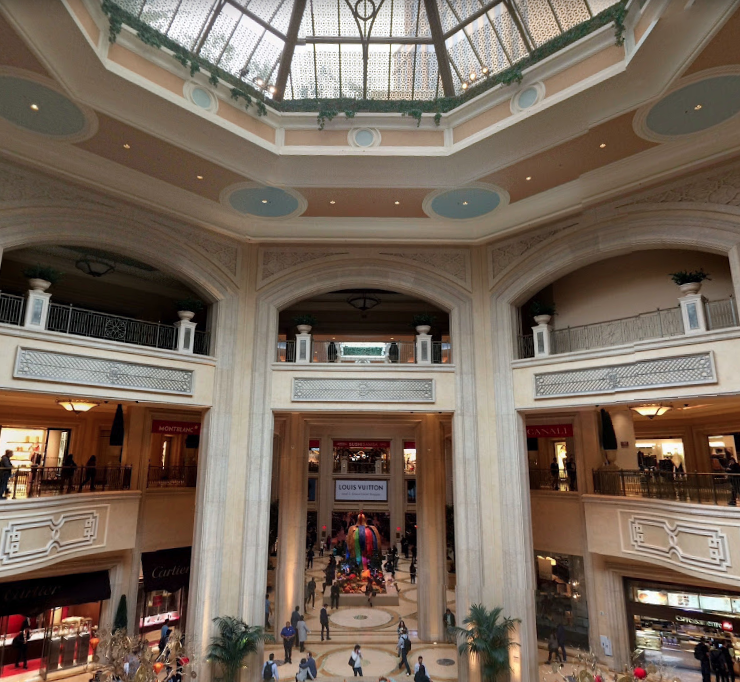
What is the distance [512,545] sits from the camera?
33.3 ft

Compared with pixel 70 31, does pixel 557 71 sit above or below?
above

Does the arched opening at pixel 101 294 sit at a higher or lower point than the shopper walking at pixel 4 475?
higher

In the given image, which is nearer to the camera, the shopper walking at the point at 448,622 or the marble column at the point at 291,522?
the shopper walking at the point at 448,622

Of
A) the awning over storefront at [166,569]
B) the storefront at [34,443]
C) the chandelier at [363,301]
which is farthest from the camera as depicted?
the chandelier at [363,301]

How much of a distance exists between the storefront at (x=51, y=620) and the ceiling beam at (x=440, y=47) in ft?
42.8

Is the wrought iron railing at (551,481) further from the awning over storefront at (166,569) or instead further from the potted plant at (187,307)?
the potted plant at (187,307)

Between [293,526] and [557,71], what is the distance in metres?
12.3

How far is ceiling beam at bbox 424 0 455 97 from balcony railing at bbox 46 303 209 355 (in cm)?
719

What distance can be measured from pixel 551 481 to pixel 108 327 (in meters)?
10.7

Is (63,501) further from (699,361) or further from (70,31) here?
(699,361)

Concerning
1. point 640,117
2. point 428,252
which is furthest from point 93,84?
point 640,117

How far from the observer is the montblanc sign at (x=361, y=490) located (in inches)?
858

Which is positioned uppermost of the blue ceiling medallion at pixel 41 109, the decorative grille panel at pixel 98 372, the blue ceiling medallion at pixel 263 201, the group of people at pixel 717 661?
the blue ceiling medallion at pixel 263 201

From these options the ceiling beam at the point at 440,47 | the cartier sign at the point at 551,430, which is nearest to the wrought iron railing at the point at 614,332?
the cartier sign at the point at 551,430
